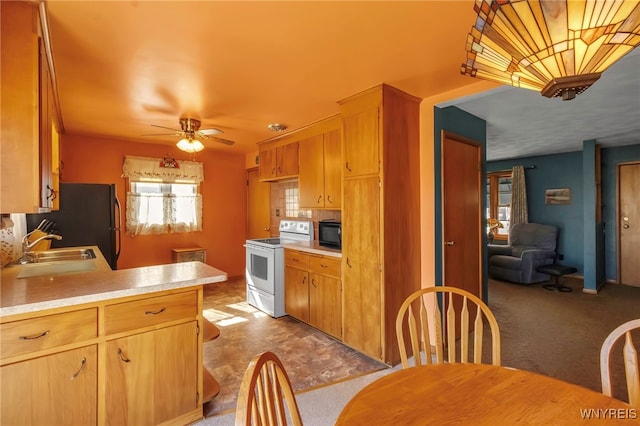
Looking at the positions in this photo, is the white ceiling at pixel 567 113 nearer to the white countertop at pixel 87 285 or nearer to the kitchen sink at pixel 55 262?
the white countertop at pixel 87 285

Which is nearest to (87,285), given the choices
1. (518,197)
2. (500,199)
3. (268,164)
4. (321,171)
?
(321,171)

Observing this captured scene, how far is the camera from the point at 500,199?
692cm

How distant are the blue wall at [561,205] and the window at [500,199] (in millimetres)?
507

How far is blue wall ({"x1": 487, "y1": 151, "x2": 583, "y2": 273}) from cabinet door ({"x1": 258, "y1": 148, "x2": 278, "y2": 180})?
5.27 m

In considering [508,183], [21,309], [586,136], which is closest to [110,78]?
[21,309]

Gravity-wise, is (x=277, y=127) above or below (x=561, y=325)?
above

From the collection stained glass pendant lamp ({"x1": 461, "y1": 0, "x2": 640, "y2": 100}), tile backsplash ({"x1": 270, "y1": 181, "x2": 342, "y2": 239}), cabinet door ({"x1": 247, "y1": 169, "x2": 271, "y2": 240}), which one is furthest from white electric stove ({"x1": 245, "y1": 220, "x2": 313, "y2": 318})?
stained glass pendant lamp ({"x1": 461, "y1": 0, "x2": 640, "y2": 100})

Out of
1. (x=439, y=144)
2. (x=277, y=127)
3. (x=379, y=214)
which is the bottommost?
(x=379, y=214)

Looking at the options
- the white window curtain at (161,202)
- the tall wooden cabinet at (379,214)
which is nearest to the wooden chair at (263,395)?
the tall wooden cabinet at (379,214)

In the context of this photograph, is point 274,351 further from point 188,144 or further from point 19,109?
point 19,109

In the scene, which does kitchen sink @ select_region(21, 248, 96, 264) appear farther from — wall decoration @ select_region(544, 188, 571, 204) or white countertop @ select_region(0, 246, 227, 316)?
wall decoration @ select_region(544, 188, 571, 204)

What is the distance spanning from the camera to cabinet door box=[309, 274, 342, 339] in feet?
9.98

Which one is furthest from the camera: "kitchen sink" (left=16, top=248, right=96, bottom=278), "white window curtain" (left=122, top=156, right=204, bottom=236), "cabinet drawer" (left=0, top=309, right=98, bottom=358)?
"white window curtain" (left=122, top=156, right=204, bottom=236)

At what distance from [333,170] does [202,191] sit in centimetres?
283
